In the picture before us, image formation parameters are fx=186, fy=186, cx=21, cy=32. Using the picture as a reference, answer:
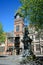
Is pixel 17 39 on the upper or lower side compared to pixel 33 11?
lower

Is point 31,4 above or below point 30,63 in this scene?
above

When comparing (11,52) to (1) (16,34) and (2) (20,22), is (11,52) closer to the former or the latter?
(1) (16,34)

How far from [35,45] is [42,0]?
35.0 meters

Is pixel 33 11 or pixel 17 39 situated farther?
pixel 17 39

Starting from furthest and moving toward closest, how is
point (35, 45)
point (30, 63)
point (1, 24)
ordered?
1. point (35, 45)
2. point (1, 24)
3. point (30, 63)

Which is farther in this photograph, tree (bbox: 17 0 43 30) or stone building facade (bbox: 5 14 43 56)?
stone building facade (bbox: 5 14 43 56)


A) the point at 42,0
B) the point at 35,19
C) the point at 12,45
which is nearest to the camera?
the point at 42,0

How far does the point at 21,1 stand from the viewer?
29.2 meters

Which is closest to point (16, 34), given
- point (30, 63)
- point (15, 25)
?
point (15, 25)

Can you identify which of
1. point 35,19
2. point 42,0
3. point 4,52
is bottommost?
point 4,52

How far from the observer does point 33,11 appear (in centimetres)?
2706

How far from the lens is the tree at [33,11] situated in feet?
82.6

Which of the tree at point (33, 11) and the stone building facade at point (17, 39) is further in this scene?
the stone building facade at point (17, 39)

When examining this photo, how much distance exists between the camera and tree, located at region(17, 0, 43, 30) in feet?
82.6
